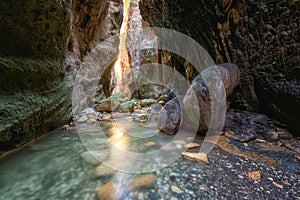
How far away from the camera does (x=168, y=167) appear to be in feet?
6.50

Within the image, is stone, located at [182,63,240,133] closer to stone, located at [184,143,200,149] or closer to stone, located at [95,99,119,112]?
stone, located at [184,143,200,149]

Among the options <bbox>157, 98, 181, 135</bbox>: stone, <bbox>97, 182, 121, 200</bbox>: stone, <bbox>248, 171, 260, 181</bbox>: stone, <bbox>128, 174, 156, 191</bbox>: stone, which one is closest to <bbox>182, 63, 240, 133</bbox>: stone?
<bbox>157, 98, 181, 135</bbox>: stone

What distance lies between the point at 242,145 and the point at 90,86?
5975 millimetres

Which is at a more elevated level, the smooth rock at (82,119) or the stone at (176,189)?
the smooth rock at (82,119)

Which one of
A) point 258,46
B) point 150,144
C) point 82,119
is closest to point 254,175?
point 150,144

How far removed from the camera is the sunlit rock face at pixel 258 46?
110 inches

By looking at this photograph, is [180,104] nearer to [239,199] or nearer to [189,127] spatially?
[189,127]

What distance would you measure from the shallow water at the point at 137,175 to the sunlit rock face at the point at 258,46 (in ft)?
5.28

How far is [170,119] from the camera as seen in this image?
11.4 ft

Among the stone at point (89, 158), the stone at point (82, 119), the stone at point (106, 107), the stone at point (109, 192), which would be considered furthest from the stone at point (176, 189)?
the stone at point (106, 107)

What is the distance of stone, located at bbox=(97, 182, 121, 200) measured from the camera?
1459 mm

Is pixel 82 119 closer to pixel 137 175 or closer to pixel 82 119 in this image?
pixel 82 119

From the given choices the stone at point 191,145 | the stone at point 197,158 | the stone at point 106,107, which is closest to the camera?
the stone at point 197,158

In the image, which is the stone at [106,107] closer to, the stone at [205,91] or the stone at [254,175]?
the stone at [205,91]
